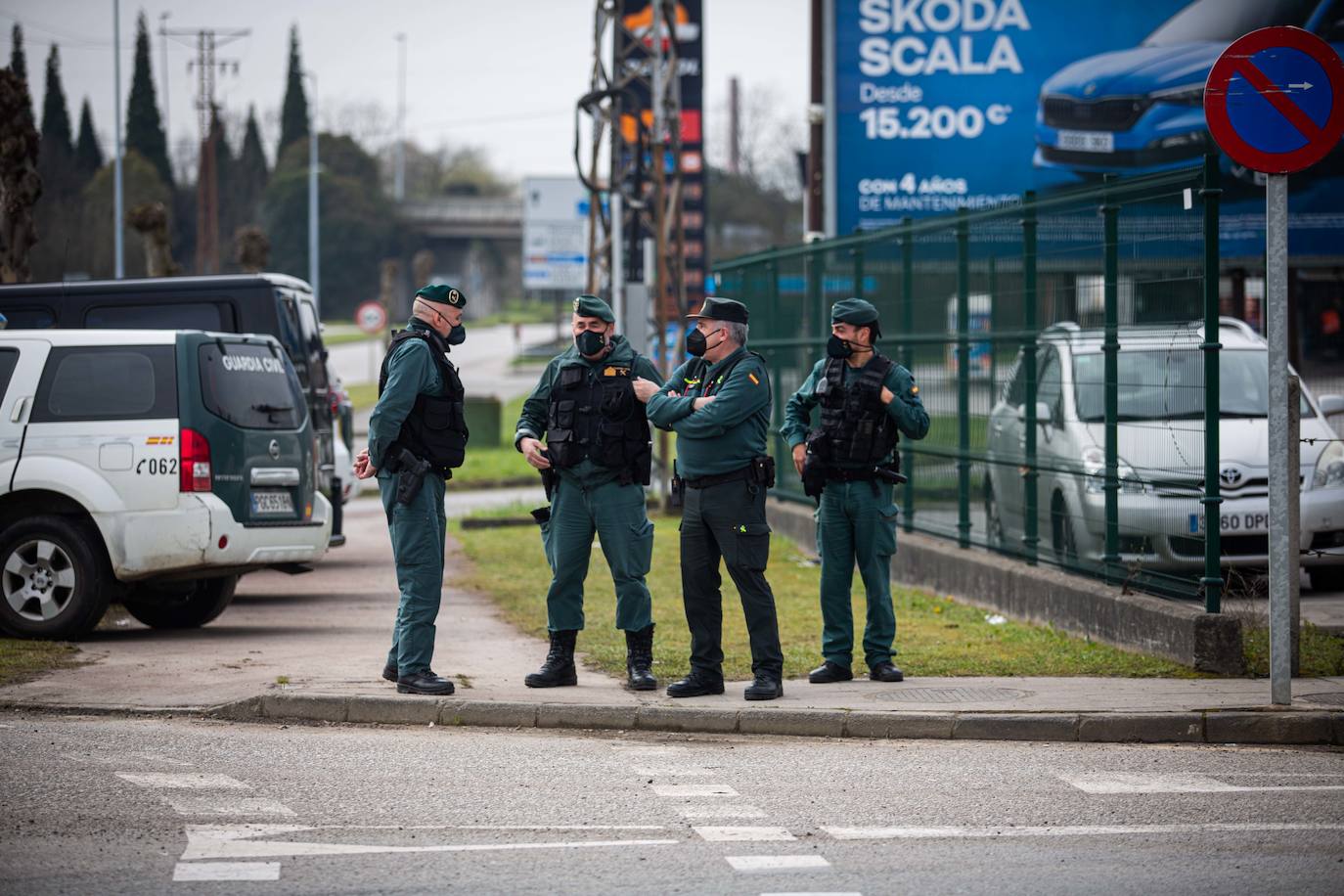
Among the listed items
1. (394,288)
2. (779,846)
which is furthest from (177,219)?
(779,846)

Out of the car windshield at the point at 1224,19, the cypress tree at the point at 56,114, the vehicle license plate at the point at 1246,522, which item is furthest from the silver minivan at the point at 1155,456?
the cypress tree at the point at 56,114

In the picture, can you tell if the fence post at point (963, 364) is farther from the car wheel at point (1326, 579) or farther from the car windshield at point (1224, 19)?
the car windshield at point (1224, 19)

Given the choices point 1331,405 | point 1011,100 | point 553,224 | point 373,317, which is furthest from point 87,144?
point 1331,405

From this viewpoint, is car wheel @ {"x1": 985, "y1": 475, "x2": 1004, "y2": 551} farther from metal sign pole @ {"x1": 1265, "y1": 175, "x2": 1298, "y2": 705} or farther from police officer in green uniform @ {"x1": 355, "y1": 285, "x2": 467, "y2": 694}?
police officer in green uniform @ {"x1": 355, "y1": 285, "x2": 467, "y2": 694}

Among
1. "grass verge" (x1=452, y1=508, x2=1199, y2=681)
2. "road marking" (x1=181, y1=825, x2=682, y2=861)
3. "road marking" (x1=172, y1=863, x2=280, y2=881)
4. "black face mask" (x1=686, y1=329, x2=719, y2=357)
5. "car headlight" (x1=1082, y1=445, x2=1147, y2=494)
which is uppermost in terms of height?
"black face mask" (x1=686, y1=329, x2=719, y2=357)

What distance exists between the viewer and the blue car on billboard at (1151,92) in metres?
24.4

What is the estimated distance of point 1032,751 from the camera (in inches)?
320

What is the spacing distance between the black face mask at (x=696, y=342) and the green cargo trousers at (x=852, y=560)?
125cm

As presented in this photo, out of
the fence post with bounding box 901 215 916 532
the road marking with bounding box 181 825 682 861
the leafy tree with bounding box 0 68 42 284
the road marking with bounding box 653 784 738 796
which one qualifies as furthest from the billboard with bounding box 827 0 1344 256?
the road marking with bounding box 181 825 682 861

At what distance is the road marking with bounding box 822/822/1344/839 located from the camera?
252 inches

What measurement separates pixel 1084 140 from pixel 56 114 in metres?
82.0

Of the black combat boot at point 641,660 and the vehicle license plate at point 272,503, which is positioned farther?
the vehicle license plate at point 272,503

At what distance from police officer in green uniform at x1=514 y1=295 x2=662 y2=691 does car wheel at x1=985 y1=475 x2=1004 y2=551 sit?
13.8ft

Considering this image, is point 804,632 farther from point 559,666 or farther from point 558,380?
point 558,380
